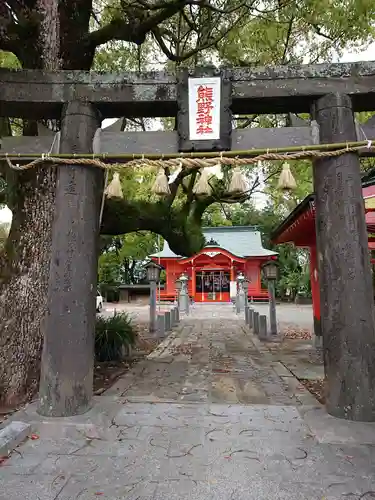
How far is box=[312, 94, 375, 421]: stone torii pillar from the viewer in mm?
3658

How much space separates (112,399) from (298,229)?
18.8ft

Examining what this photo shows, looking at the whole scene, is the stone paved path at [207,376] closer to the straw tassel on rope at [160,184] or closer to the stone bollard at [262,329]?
the stone bollard at [262,329]

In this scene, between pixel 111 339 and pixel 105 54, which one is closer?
pixel 111 339

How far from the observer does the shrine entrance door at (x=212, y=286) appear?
28188mm

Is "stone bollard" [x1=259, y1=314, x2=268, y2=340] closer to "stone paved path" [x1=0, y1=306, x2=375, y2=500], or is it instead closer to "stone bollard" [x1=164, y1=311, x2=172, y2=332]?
"stone bollard" [x1=164, y1=311, x2=172, y2=332]

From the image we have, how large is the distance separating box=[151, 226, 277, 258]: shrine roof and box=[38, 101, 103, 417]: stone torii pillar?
23.1 m

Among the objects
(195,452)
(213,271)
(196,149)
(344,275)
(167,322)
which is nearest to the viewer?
(195,452)

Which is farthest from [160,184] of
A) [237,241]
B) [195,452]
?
[237,241]

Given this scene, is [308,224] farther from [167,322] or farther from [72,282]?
[167,322]

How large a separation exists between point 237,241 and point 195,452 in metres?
29.7

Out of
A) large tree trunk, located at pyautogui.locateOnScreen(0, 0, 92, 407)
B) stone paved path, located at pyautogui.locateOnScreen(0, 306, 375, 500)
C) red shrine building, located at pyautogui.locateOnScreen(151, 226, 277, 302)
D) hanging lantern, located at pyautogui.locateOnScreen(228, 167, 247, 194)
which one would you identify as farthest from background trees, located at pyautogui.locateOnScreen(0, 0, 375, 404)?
red shrine building, located at pyautogui.locateOnScreen(151, 226, 277, 302)

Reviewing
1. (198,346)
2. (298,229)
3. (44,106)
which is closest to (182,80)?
(44,106)

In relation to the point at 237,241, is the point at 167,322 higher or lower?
lower

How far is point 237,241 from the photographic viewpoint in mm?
32344
